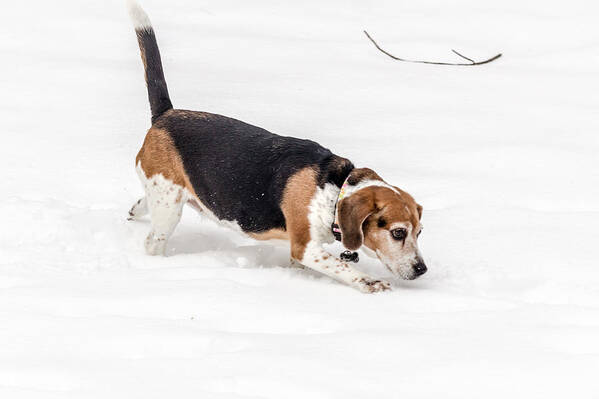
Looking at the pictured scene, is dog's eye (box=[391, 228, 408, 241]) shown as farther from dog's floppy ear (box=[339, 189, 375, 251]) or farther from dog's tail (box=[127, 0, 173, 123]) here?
dog's tail (box=[127, 0, 173, 123])

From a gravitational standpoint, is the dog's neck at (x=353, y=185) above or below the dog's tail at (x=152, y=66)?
below

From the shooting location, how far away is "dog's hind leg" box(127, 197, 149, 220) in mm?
5896

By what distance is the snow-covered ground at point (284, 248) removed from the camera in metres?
3.72

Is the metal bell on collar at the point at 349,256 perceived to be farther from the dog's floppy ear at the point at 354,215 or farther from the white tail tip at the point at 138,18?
the white tail tip at the point at 138,18

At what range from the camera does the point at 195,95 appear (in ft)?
25.8

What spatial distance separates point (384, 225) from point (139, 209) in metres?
1.87

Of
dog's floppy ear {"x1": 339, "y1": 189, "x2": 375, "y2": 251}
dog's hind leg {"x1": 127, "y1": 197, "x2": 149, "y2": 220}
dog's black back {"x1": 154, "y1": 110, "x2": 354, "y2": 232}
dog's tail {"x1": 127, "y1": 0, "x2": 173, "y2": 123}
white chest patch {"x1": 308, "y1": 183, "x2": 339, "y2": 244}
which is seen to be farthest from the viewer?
dog's hind leg {"x1": 127, "y1": 197, "x2": 149, "y2": 220}

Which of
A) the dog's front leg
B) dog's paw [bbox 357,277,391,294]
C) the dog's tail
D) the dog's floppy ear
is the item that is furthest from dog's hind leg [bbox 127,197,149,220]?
dog's paw [bbox 357,277,391,294]

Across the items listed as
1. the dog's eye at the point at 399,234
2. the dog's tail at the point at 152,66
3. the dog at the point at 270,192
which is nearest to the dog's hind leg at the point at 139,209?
the dog at the point at 270,192

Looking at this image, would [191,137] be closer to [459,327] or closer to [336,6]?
[459,327]

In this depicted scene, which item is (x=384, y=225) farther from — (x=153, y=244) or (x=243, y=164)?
(x=153, y=244)

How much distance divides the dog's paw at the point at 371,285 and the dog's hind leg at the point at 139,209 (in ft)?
5.66

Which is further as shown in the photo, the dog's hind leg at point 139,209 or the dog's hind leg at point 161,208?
the dog's hind leg at point 139,209

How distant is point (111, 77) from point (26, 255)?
3473 millimetres
